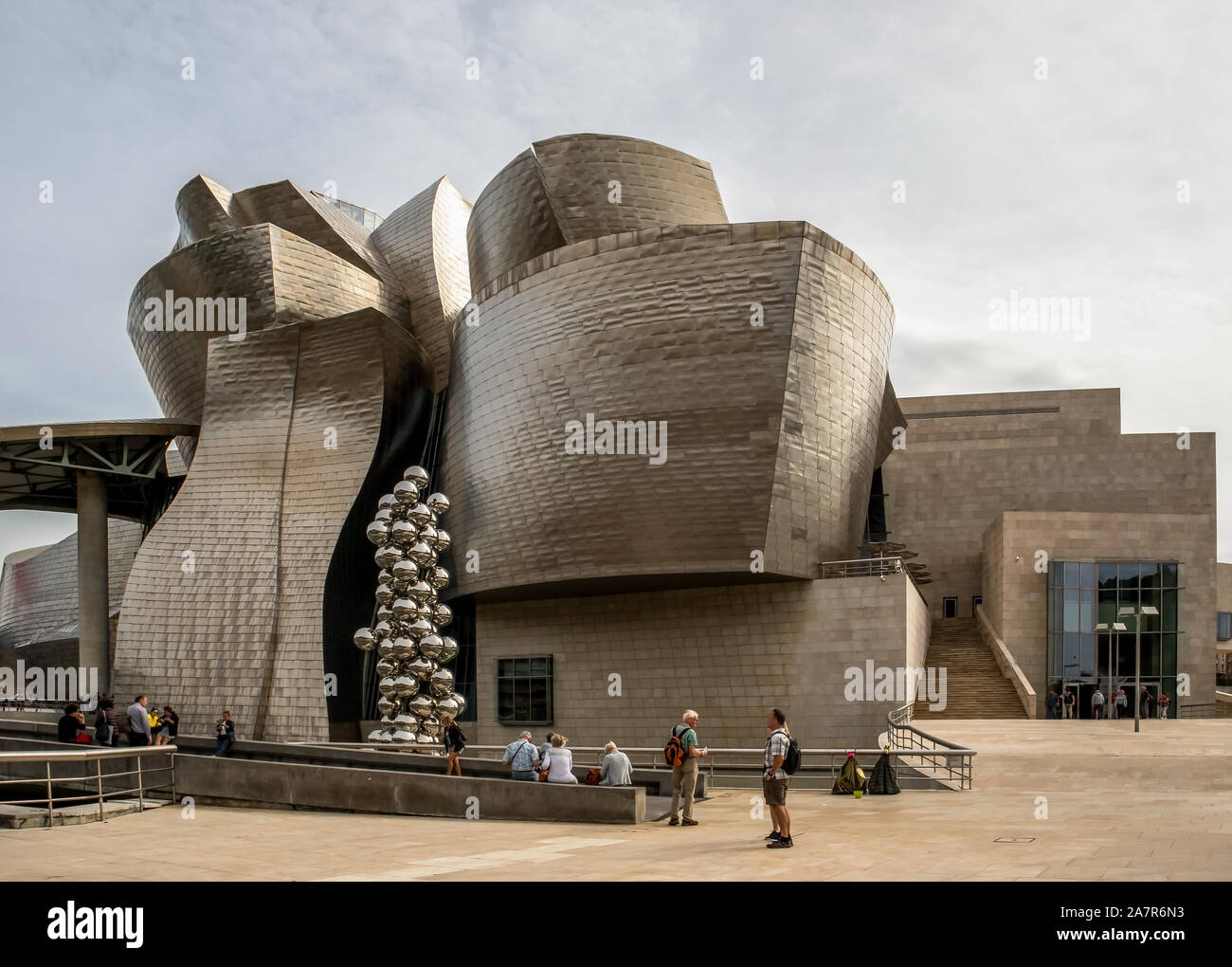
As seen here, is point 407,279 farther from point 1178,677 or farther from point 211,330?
point 1178,677

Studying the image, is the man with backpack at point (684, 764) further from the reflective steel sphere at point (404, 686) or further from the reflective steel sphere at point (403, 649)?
the reflective steel sphere at point (403, 649)

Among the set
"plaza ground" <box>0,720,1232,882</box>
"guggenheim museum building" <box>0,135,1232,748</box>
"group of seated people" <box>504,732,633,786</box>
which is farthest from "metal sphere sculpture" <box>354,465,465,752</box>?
"group of seated people" <box>504,732,633,786</box>

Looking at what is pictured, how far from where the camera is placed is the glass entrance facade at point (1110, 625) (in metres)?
36.4

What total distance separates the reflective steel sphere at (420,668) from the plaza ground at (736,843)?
6236 millimetres

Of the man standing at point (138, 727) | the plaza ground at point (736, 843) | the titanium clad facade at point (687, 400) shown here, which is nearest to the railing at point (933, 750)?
the plaza ground at point (736, 843)

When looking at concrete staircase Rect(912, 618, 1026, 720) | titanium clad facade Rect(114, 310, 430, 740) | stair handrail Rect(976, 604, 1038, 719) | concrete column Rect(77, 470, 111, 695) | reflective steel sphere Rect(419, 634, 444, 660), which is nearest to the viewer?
reflective steel sphere Rect(419, 634, 444, 660)

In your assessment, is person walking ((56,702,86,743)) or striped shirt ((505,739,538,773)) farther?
person walking ((56,702,86,743))

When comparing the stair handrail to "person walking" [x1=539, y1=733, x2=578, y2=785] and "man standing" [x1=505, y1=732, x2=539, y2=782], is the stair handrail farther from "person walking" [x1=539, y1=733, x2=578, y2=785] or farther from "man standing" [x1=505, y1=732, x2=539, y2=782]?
"man standing" [x1=505, y1=732, x2=539, y2=782]

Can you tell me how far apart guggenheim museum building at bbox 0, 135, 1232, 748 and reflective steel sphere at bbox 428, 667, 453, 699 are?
6671 millimetres

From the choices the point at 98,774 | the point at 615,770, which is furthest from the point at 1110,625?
the point at 98,774

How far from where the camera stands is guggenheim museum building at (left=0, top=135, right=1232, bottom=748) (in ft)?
86.8

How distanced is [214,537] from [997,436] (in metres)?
33.2

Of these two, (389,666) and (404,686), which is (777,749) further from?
(389,666)

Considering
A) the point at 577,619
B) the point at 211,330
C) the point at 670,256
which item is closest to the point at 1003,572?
the point at 577,619
